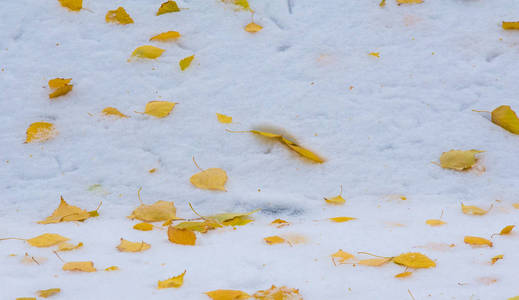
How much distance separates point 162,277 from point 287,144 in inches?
27.1

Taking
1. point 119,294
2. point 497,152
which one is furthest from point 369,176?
point 119,294

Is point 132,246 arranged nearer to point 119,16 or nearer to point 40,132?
point 40,132

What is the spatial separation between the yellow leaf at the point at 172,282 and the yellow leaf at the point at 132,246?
0.19 meters

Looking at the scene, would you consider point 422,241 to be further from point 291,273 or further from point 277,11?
point 277,11

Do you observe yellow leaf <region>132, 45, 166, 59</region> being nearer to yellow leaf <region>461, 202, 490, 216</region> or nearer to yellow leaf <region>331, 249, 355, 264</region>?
yellow leaf <region>331, 249, 355, 264</region>

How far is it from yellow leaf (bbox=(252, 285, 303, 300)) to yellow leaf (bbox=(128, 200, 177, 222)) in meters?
0.50

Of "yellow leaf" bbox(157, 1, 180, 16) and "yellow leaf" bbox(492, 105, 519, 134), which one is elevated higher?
"yellow leaf" bbox(157, 1, 180, 16)

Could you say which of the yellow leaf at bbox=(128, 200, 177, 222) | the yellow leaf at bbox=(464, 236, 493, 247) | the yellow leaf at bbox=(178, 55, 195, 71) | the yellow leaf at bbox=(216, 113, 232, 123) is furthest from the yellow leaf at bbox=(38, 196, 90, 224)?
the yellow leaf at bbox=(464, 236, 493, 247)

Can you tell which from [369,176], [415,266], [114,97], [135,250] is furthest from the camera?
[114,97]

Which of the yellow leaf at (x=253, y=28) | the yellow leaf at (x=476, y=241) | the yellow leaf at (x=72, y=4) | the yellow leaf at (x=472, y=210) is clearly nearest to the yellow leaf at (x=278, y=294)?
the yellow leaf at (x=476, y=241)

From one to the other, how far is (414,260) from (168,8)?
1362 millimetres

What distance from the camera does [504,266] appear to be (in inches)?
47.3

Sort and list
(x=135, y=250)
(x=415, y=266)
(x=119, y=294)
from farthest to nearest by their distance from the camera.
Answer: (x=135, y=250)
(x=415, y=266)
(x=119, y=294)

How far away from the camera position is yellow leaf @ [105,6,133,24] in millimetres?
2078
